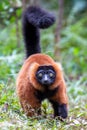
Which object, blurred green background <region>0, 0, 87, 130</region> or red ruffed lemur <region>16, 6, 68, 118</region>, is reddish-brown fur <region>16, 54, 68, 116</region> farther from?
blurred green background <region>0, 0, 87, 130</region>

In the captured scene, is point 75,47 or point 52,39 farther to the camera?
point 52,39

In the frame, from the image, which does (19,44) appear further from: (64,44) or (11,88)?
(11,88)

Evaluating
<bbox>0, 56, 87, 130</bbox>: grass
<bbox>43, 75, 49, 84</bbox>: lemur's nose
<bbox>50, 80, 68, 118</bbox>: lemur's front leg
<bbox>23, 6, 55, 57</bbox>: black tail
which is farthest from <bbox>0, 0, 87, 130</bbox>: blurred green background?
<bbox>23, 6, 55, 57</bbox>: black tail

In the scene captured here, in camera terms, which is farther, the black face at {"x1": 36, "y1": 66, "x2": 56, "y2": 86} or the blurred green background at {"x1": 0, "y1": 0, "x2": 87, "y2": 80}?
the blurred green background at {"x1": 0, "y1": 0, "x2": 87, "y2": 80}

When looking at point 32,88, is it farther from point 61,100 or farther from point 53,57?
point 53,57

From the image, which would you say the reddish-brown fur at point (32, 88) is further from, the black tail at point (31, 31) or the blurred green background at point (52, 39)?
the blurred green background at point (52, 39)

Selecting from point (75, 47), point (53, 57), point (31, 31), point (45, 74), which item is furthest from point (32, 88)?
point (75, 47)

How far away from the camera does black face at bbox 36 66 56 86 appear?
6.07m

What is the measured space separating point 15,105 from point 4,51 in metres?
2.99

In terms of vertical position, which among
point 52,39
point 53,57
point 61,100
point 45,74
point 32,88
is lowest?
point 61,100

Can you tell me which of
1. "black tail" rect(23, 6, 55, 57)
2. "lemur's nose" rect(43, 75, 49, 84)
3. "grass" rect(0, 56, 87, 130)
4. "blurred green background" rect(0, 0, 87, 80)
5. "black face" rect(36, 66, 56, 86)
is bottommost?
"grass" rect(0, 56, 87, 130)

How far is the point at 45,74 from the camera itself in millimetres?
6105

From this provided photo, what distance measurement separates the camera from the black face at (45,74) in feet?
→ 19.9

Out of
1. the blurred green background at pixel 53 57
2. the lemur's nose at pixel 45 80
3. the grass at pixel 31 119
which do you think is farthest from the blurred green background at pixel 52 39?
the lemur's nose at pixel 45 80
